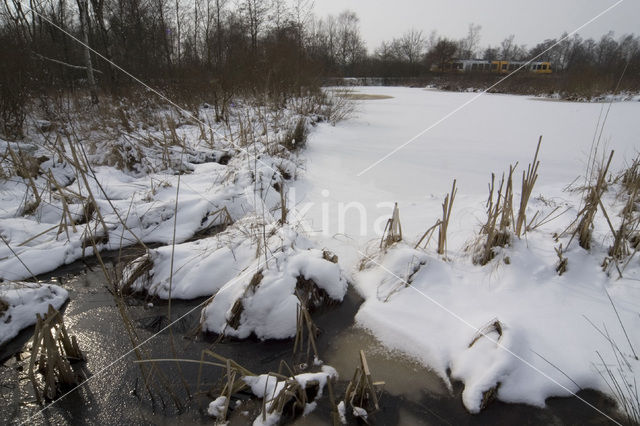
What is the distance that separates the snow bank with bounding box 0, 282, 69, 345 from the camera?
2.20m

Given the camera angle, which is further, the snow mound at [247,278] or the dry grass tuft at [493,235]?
the dry grass tuft at [493,235]

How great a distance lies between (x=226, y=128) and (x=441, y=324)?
6594 millimetres

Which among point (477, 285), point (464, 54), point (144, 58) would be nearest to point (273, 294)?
point (477, 285)

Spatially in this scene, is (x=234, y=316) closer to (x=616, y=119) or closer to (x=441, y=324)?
(x=441, y=324)

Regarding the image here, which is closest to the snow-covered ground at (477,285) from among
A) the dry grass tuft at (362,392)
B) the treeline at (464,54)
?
the dry grass tuft at (362,392)

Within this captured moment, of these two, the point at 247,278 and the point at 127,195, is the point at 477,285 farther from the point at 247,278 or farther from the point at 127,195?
the point at 127,195

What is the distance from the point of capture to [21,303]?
7.54 feet

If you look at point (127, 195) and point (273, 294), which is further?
point (127, 195)

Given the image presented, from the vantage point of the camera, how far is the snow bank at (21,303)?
7.20ft

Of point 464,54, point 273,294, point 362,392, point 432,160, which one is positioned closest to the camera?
point 362,392

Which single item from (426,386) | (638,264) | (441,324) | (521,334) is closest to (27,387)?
(426,386)

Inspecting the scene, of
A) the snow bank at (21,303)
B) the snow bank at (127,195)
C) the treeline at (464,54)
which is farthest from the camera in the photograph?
the treeline at (464,54)

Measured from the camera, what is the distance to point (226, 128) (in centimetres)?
746

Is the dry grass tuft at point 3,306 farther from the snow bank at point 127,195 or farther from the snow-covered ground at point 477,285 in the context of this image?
the snow-covered ground at point 477,285
